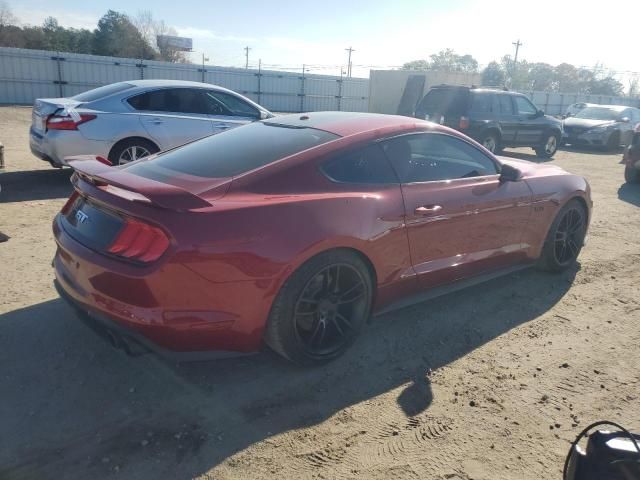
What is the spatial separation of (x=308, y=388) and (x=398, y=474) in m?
0.80

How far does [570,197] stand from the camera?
498 centimetres

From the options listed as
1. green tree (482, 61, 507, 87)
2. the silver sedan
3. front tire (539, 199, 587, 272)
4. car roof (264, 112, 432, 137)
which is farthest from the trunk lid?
green tree (482, 61, 507, 87)

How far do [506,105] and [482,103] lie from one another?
3.24ft

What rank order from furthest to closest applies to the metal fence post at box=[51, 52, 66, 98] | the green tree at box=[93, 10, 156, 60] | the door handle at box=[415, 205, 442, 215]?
the green tree at box=[93, 10, 156, 60] < the metal fence post at box=[51, 52, 66, 98] < the door handle at box=[415, 205, 442, 215]

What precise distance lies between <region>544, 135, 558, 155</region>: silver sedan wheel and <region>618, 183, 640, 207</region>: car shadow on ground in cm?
404

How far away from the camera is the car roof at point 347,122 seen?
3.70 meters

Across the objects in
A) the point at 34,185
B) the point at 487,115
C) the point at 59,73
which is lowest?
the point at 34,185

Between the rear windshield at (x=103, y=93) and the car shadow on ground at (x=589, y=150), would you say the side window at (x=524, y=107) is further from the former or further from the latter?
the rear windshield at (x=103, y=93)

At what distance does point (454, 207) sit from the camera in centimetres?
390

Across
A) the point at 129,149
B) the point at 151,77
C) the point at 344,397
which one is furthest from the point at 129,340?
the point at 151,77

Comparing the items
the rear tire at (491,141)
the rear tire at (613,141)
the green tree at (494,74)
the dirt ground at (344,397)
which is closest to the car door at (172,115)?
the dirt ground at (344,397)

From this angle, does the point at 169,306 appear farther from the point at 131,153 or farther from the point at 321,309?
the point at 131,153

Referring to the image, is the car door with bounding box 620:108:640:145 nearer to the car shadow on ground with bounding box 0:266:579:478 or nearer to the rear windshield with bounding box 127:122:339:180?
the car shadow on ground with bounding box 0:266:579:478

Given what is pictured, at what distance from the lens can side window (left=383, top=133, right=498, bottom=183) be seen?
3.74 metres
